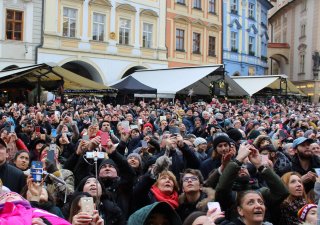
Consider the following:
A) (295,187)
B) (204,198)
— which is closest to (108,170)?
(204,198)

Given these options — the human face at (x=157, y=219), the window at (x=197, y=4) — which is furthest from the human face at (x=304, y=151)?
the window at (x=197, y=4)

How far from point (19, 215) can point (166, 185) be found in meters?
2.62

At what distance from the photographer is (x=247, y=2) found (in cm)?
3853

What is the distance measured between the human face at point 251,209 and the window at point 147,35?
25.8 meters

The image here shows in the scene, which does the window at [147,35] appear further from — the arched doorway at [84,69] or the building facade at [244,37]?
the building facade at [244,37]

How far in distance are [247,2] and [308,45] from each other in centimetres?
962

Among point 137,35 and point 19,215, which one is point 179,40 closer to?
point 137,35

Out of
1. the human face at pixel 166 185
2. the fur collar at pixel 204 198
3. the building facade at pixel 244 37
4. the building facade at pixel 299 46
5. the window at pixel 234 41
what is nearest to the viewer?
the fur collar at pixel 204 198

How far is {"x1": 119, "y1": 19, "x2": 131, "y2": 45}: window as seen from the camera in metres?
27.8

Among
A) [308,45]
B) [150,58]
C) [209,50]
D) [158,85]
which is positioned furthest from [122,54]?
[308,45]

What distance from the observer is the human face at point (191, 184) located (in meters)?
4.76

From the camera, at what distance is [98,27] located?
26547 mm

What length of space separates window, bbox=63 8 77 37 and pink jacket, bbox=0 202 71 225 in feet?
76.6

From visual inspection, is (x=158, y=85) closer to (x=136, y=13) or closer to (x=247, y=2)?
(x=136, y=13)
